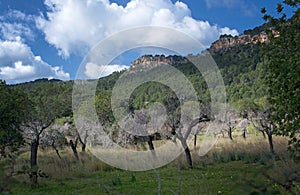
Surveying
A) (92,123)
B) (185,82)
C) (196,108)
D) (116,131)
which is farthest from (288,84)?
(92,123)

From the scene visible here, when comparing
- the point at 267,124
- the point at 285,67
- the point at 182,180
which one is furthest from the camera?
the point at 267,124

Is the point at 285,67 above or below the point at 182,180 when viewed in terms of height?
above

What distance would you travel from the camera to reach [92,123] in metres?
30.8

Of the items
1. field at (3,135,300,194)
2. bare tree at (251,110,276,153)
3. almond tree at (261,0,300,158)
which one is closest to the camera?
field at (3,135,300,194)

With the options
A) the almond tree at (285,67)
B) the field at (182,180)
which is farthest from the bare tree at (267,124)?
the almond tree at (285,67)

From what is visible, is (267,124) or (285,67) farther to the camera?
(267,124)

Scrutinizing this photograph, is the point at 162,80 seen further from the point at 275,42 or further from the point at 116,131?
the point at 275,42

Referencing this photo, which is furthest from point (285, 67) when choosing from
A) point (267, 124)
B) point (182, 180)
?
point (267, 124)

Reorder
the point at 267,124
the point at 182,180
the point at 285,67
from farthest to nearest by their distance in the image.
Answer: the point at 267,124, the point at 182,180, the point at 285,67

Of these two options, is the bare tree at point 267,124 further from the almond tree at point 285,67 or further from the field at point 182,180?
the almond tree at point 285,67

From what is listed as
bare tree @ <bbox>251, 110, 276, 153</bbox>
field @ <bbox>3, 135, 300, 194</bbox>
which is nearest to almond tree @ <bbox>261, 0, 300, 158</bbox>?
field @ <bbox>3, 135, 300, 194</bbox>

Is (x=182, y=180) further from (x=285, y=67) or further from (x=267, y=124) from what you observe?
(x=267, y=124)

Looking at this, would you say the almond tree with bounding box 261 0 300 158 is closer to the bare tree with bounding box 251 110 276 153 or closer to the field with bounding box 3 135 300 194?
the field with bounding box 3 135 300 194

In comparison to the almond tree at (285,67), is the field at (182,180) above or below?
below
